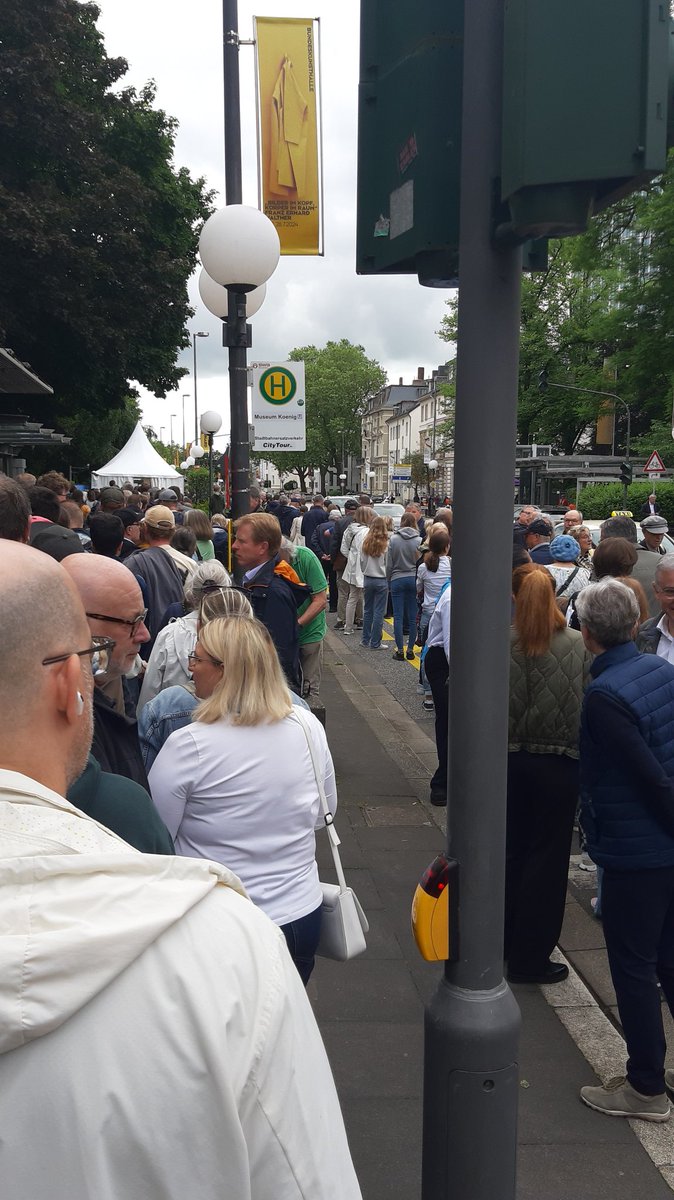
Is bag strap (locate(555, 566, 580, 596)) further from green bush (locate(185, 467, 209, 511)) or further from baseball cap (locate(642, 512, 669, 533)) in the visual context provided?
green bush (locate(185, 467, 209, 511))

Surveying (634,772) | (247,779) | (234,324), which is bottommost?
(634,772)

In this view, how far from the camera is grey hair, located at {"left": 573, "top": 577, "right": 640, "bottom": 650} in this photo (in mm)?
3625

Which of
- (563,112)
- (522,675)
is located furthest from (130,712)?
(563,112)

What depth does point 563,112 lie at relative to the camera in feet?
6.13

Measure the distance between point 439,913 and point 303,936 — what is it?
0.85m

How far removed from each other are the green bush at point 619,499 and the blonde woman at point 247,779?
3587 cm

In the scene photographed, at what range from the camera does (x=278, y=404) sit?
30.4 ft

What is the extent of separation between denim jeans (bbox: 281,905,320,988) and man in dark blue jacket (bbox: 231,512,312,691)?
3135 millimetres

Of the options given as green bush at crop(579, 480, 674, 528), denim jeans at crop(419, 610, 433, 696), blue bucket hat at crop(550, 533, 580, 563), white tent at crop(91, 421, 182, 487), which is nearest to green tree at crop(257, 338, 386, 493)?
green bush at crop(579, 480, 674, 528)

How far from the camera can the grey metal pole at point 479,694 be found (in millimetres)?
2168

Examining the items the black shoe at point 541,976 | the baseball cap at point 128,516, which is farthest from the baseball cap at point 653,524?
the black shoe at point 541,976

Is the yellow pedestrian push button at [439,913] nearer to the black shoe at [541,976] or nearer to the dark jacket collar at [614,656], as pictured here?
the dark jacket collar at [614,656]

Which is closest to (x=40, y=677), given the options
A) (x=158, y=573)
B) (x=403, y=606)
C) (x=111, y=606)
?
(x=111, y=606)

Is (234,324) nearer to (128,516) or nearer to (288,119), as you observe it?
(288,119)
